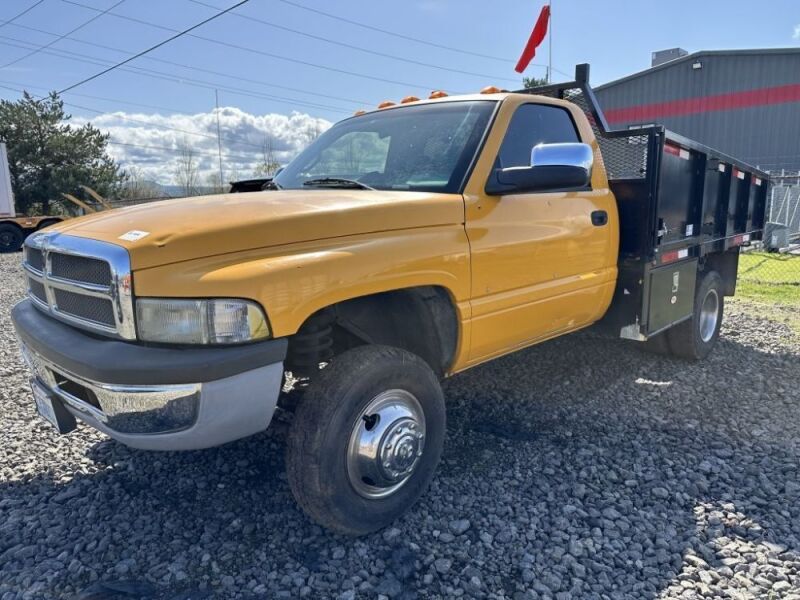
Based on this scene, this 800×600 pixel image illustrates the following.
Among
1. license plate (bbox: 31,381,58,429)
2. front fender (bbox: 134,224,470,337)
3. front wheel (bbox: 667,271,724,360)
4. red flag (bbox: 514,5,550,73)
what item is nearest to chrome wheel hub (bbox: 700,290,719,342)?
front wheel (bbox: 667,271,724,360)

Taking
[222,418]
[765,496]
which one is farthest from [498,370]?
[222,418]

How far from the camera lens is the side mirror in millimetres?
2967

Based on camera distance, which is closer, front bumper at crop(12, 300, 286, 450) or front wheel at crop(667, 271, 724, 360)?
front bumper at crop(12, 300, 286, 450)

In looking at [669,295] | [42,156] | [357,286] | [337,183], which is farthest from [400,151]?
[42,156]

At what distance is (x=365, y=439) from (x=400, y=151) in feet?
5.45

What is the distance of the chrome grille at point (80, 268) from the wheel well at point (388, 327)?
0.80 meters

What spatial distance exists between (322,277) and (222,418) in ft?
2.15

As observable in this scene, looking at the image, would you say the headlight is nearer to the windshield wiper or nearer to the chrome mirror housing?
the windshield wiper

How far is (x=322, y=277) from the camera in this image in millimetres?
2404

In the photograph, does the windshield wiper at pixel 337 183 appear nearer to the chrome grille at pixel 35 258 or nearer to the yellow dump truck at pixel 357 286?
the yellow dump truck at pixel 357 286

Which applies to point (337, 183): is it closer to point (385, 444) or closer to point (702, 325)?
point (385, 444)

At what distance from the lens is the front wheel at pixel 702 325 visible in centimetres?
523

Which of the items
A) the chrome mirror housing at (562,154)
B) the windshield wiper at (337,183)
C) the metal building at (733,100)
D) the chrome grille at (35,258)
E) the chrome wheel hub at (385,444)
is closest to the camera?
the chrome wheel hub at (385,444)

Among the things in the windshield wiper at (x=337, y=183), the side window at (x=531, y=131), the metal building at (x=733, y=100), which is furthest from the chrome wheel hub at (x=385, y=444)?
the metal building at (x=733, y=100)
